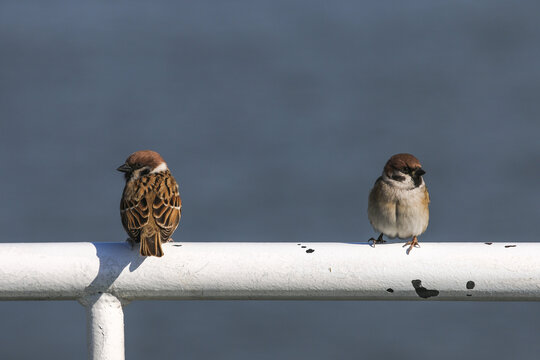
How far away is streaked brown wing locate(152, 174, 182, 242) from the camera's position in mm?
3691

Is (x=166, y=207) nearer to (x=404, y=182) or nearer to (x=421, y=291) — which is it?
(x=404, y=182)

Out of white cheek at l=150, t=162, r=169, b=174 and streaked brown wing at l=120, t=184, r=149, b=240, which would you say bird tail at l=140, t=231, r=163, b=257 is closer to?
streaked brown wing at l=120, t=184, r=149, b=240

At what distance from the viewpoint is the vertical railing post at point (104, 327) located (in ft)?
7.34

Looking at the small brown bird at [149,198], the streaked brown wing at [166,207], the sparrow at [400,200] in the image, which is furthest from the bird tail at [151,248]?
the sparrow at [400,200]

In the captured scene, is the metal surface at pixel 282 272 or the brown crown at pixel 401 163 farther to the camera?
the brown crown at pixel 401 163

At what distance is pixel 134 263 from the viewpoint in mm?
2346

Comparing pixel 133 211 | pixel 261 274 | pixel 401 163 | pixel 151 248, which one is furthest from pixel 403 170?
pixel 261 274

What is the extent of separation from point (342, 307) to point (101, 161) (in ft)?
17.8

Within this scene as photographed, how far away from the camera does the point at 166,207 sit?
12.7ft

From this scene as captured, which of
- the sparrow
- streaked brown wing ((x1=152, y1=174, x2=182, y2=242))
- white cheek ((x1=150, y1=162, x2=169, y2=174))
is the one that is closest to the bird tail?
streaked brown wing ((x1=152, y1=174, x2=182, y2=242))

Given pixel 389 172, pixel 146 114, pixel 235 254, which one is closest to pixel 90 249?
pixel 235 254

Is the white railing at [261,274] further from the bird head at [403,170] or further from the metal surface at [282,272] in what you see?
the bird head at [403,170]

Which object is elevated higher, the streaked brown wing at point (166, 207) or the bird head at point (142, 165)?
the bird head at point (142, 165)

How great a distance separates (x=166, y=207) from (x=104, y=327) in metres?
1.63
